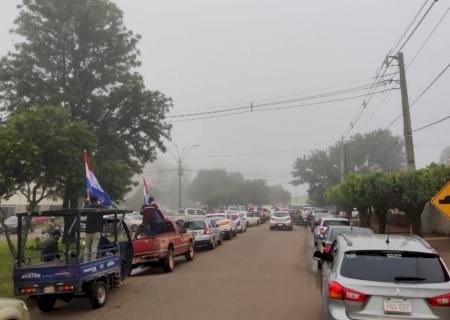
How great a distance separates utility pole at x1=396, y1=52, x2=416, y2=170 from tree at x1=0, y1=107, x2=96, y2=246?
49.9 feet

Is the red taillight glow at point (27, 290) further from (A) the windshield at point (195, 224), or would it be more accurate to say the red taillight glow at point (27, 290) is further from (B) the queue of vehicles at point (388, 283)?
(A) the windshield at point (195, 224)

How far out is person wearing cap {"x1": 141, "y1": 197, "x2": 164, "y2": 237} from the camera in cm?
1791

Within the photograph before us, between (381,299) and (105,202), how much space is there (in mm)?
10461

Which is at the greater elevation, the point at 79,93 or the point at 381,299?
the point at 79,93

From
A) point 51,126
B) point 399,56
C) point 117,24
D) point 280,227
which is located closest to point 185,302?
point 51,126

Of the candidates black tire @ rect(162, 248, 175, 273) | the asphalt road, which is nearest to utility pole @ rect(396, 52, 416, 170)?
the asphalt road

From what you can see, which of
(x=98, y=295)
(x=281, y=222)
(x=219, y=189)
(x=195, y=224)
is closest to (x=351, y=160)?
(x=219, y=189)

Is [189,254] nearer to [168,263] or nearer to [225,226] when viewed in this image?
[168,263]

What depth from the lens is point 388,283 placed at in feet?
20.7

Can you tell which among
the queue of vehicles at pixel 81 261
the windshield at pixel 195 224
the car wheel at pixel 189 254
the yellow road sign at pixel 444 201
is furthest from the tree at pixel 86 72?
the yellow road sign at pixel 444 201

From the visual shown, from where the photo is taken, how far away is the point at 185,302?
36.9ft

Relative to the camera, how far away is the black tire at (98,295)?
36.0ft

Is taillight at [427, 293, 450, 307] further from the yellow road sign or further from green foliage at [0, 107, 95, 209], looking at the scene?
green foliage at [0, 107, 95, 209]

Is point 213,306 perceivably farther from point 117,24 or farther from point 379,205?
point 117,24
